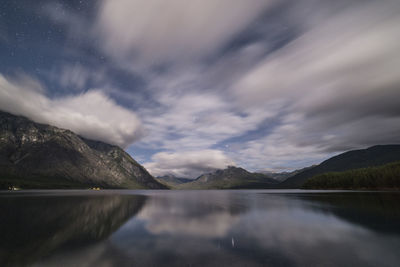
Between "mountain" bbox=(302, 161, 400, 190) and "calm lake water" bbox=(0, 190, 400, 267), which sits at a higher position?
"mountain" bbox=(302, 161, 400, 190)

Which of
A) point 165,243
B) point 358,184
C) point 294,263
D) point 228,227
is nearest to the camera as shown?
point 294,263

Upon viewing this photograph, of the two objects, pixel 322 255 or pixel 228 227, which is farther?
pixel 228 227

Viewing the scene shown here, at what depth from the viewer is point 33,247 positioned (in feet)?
65.4

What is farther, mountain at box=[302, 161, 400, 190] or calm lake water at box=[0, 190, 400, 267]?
mountain at box=[302, 161, 400, 190]

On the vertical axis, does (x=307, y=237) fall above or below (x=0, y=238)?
below

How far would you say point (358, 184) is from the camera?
180 meters

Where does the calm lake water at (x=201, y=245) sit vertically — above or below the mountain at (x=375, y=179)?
below

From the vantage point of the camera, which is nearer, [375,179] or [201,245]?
[201,245]

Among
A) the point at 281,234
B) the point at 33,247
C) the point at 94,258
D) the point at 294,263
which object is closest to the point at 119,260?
the point at 94,258

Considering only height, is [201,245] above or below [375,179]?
below

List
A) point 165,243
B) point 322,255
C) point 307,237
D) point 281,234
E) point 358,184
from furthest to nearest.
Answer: point 358,184 → point 281,234 → point 307,237 → point 165,243 → point 322,255

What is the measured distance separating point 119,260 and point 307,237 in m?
22.8

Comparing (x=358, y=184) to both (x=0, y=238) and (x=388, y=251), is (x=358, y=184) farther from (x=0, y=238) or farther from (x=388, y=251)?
(x=0, y=238)

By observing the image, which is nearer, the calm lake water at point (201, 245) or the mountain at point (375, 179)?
the calm lake water at point (201, 245)
